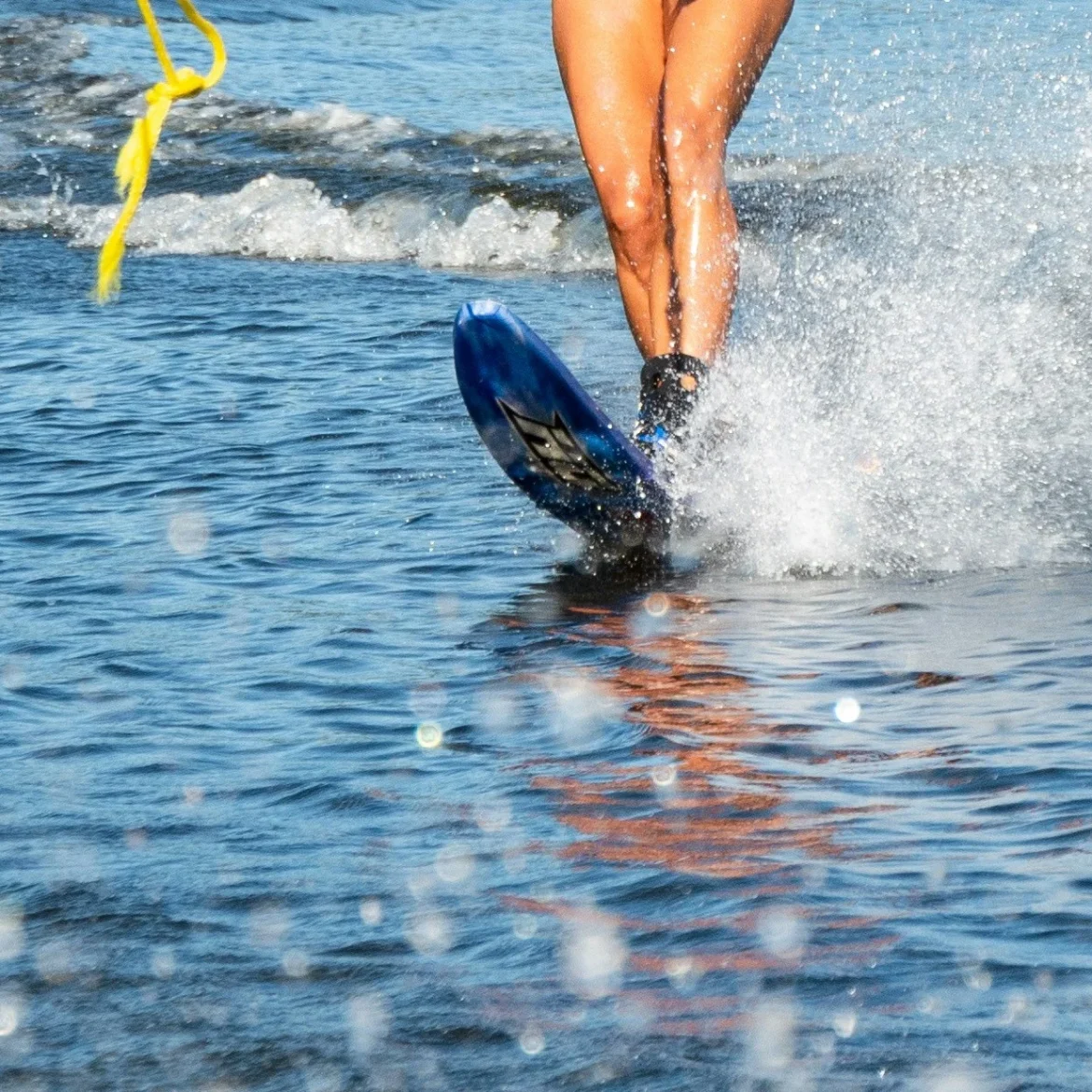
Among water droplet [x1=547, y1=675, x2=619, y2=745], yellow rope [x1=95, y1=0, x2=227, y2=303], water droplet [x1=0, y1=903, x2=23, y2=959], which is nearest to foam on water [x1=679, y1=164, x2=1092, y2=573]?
water droplet [x1=547, y1=675, x2=619, y2=745]

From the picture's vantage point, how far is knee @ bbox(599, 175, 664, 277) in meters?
3.83

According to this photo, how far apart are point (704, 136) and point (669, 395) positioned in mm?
497

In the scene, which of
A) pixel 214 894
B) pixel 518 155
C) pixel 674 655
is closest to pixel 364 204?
pixel 518 155

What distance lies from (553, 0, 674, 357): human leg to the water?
26 centimetres

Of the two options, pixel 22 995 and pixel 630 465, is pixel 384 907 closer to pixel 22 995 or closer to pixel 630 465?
pixel 22 995

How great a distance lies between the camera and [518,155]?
1095 cm

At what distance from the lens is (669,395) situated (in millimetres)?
3646

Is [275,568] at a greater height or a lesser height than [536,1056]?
lesser

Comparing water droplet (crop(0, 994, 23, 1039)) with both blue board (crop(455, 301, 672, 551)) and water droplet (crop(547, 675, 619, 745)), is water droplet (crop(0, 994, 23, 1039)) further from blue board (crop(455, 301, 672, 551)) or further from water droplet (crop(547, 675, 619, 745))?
blue board (crop(455, 301, 672, 551))

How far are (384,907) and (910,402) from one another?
7.60ft

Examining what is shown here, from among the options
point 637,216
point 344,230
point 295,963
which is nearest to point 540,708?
point 295,963

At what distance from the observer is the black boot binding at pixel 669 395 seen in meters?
3.64

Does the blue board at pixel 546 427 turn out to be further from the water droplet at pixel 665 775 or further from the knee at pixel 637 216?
the water droplet at pixel 665 775

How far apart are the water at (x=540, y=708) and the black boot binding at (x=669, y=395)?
7 centimetres
